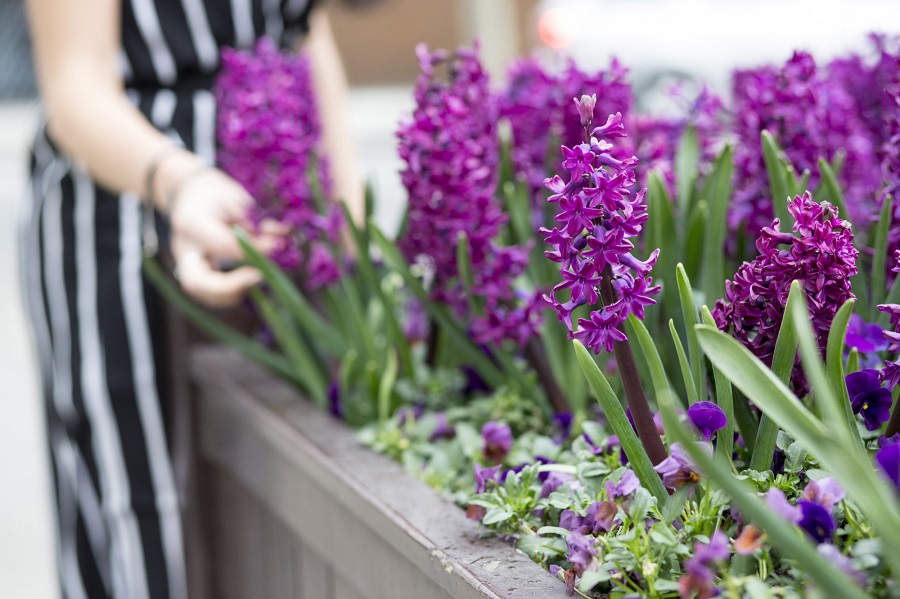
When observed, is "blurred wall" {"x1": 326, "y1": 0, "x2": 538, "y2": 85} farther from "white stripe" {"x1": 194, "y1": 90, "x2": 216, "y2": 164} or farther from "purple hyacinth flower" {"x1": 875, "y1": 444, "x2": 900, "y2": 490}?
"purple hyacinth flower" {"x1": 875, "y1": 444, "x2": 900, "y2": 490}

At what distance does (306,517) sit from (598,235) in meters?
0.60

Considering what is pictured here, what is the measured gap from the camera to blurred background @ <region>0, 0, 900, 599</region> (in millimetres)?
2855

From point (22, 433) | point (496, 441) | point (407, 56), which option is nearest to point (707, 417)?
point (496, 441)

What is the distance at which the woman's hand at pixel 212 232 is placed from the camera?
1155 millimetres

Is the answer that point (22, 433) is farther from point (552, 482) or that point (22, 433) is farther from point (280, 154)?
point (552, 482)

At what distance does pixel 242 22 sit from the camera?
4.88 ft

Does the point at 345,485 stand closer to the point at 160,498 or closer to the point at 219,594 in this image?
the point at 160,498

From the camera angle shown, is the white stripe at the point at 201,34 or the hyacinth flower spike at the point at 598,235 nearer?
the hyacinth flower spike at the point at 598,235

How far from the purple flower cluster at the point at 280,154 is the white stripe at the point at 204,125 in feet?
0.68

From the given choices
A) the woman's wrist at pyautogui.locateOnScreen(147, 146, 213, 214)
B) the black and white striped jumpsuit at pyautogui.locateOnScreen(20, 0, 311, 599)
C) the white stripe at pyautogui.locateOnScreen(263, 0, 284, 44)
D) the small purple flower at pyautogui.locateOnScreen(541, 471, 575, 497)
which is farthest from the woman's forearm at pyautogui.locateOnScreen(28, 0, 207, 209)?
the small purple flower at pyautogui.locateOnScreen(541, 471, 575, 497)

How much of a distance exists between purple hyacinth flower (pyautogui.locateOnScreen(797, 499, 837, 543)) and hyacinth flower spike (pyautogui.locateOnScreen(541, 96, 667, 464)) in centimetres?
16

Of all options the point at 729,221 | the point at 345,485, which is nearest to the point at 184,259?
the point at 345,485

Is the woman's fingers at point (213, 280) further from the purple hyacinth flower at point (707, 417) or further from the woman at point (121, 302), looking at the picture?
the purple hyacinth flower at point (707, 417)

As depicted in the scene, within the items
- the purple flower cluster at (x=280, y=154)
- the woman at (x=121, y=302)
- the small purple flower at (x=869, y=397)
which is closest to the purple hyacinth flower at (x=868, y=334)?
the small purple flower at (x=869, y=397)
